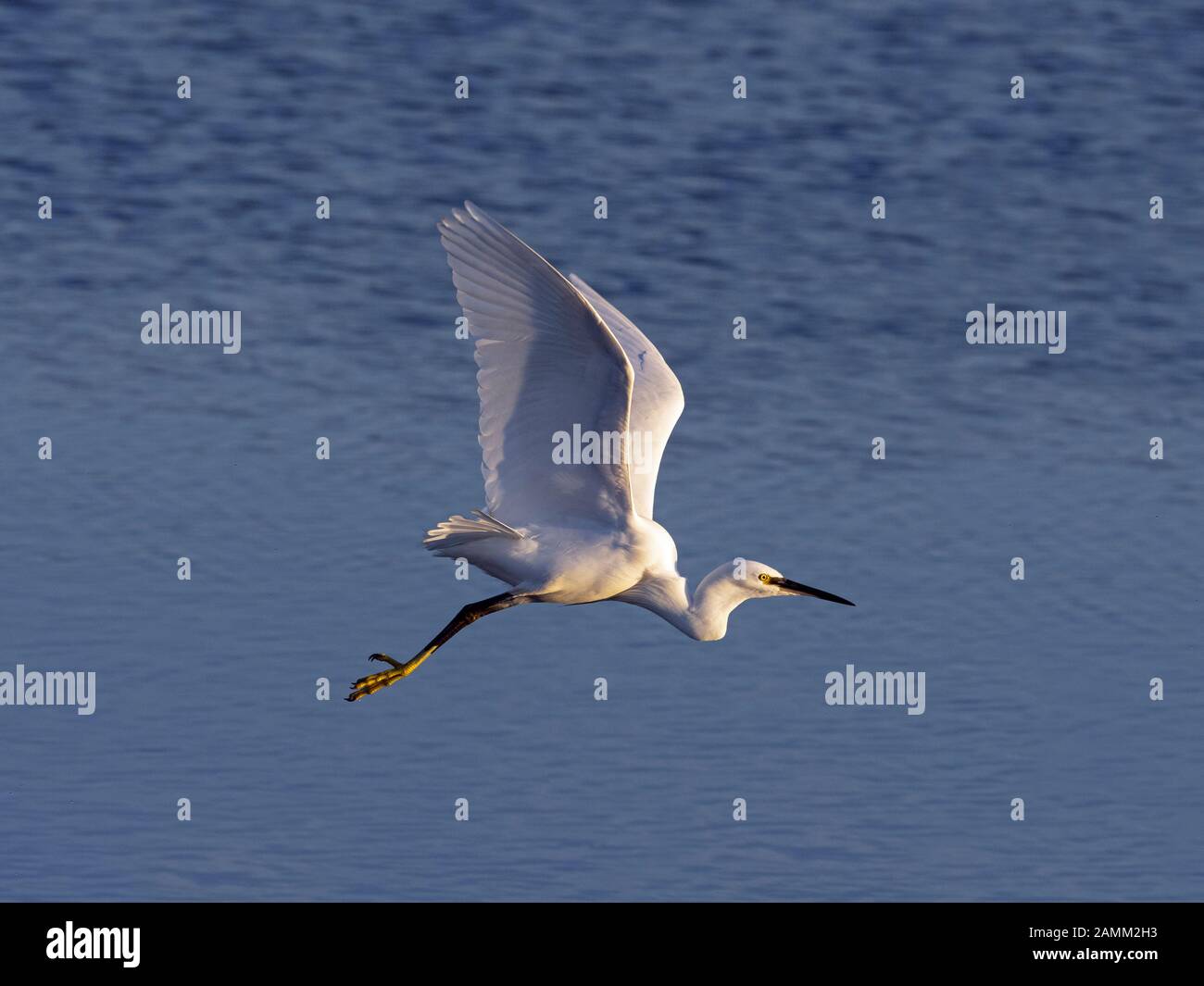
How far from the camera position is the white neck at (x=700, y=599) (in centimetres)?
1373

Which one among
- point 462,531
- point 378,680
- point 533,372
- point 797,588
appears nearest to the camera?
point 533,372

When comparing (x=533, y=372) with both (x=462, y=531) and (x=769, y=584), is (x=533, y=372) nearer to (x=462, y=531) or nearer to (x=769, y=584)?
(x=462, y=531)

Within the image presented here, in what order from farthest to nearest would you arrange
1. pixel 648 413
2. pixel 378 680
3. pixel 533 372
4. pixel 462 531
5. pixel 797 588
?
pixel 648 413
pixel 797 588
pixel 378 680
pixel 462 531
pixel 533 372

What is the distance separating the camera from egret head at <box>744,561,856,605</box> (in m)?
13.8

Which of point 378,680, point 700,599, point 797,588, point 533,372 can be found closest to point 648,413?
point 700,599

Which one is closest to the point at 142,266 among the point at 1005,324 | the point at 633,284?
the point at 633,284

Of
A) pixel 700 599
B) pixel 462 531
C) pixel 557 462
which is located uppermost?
pixel 557 462

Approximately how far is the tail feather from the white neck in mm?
1016

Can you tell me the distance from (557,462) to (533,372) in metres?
0.61

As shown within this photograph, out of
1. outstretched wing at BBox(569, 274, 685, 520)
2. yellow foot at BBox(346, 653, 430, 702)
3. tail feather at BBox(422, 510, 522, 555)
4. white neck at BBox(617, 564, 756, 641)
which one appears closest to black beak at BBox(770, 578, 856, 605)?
white neck at BBox(617, 564, 756, 641)

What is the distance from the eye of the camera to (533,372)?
1260 cm

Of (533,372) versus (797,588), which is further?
(797,588)

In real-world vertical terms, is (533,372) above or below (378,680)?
above

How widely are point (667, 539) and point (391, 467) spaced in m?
4.88
